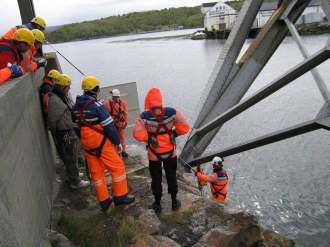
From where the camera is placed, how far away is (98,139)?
5.30 meters

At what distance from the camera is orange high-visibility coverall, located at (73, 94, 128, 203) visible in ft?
17.1

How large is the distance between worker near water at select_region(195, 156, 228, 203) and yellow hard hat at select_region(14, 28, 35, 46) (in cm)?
425

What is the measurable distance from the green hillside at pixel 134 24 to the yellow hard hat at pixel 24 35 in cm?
15498

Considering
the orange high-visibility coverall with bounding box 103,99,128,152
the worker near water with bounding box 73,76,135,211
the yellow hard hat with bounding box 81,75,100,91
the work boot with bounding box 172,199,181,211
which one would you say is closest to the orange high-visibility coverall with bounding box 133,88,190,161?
the worker near water with bounding box 73,76,135,211

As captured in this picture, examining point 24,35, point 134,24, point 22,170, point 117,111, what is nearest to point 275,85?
point 117,111

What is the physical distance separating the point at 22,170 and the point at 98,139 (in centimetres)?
144

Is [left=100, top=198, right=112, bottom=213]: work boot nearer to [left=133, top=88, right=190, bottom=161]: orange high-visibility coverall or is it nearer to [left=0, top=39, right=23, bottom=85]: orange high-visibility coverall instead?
[left=133, top=88, right=190, bottom=161]: orange high-visibility coverall

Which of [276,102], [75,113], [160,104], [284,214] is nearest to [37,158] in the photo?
[75,113]

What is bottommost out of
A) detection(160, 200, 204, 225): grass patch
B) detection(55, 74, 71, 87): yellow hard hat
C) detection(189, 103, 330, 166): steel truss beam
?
detection(160, 200, 204, 225): grass patch

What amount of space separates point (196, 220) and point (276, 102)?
1871cm

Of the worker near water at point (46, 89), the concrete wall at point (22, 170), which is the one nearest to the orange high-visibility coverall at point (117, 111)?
the worker near water at point (46, 89)

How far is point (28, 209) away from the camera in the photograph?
4000mm

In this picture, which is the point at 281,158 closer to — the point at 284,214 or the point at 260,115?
the point at 284,214

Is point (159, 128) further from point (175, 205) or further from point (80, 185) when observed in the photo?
point (80, 185)
